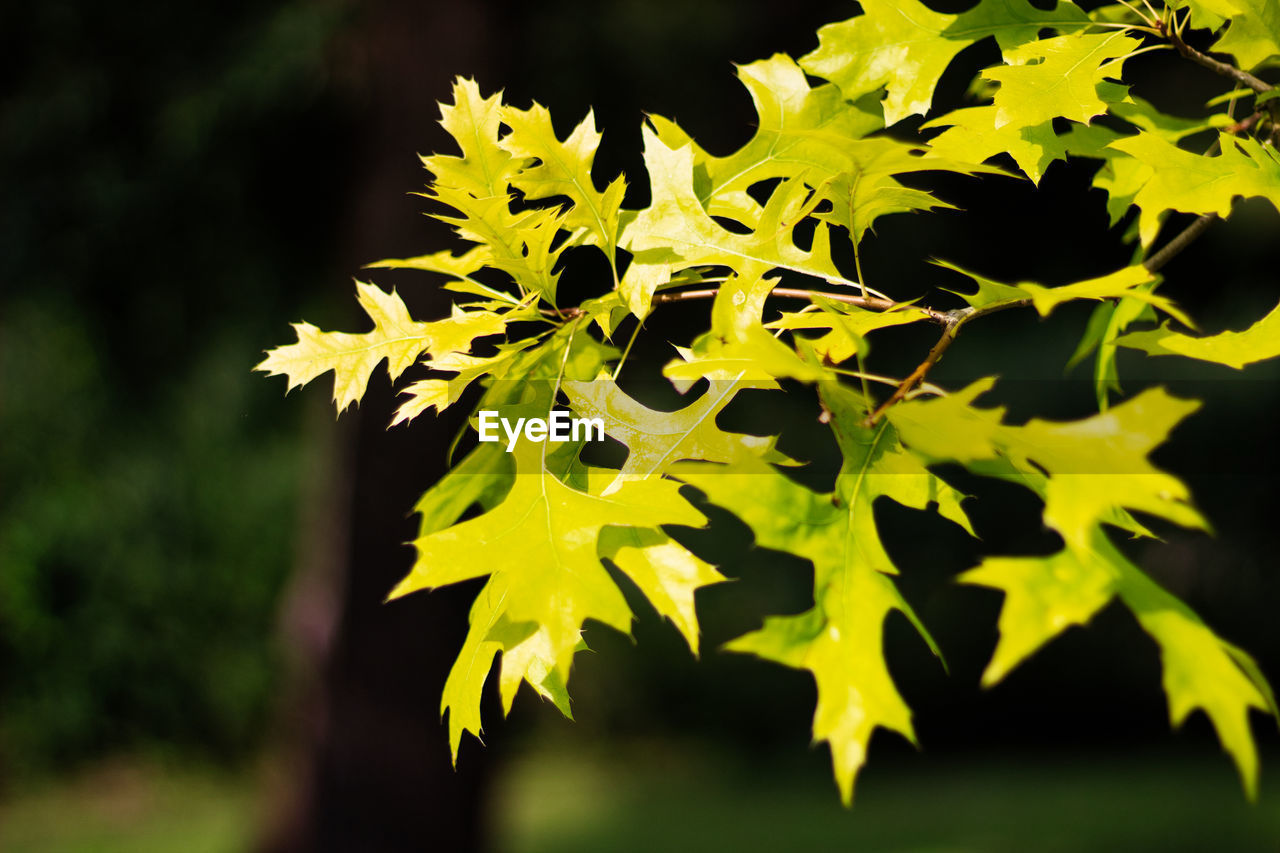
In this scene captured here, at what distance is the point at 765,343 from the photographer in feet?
2.63

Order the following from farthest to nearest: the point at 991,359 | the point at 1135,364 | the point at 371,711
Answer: the point at 991,359
the point at 1135,364
the point at 371,711

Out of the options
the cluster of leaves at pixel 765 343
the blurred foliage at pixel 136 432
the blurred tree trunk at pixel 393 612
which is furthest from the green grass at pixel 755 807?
the cluster of leaves at pixel 765 343

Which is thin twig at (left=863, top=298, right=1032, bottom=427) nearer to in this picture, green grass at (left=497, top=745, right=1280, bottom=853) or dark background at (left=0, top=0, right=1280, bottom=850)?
dark background at (left=0, top=0, right=1280, bottom=850)

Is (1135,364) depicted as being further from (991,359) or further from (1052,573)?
(1052,573)

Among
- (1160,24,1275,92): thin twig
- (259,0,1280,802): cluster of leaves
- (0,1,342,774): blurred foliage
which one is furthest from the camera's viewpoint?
(0,1,342,774): blurred foliage

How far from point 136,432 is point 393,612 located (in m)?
4.97

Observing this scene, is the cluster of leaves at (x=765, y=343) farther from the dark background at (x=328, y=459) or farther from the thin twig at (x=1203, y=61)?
the dark background at (x=328, y=459)

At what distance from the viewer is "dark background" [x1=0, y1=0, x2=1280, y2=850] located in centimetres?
632

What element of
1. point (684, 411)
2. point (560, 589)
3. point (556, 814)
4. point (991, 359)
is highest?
point (684, 411)

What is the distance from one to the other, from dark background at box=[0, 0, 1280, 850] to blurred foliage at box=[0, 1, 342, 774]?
0.02 metres

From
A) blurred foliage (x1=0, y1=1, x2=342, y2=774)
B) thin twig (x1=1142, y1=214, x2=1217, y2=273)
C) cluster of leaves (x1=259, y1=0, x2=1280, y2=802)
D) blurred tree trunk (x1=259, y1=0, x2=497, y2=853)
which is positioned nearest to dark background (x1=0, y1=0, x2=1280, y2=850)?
blurred foliage (x1=0, y1=1, x2=342, y2=774)

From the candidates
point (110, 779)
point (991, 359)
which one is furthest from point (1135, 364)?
point (110, 779)

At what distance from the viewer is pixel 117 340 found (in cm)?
794

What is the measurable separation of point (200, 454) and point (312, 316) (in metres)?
1.27
